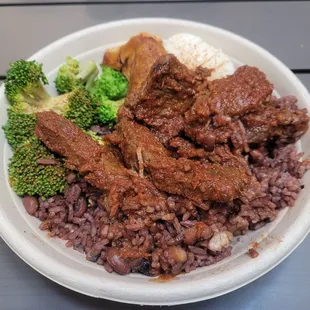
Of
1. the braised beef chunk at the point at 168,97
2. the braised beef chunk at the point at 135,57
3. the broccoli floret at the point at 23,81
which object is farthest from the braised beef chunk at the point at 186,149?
the broccoli floret at the point at 23,81

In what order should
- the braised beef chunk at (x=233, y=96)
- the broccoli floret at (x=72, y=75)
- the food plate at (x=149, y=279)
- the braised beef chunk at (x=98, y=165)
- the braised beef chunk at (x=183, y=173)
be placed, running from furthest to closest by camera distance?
1. the broccoli floret at (x=72, y=75)
2. the braised beef chunk at (x=233, y=96)
3. the braised beef chunk at (x=98, y=165)
4. the braised beef chunk at (x=183, y=173)
5. the food plate at (x=149, y=279)

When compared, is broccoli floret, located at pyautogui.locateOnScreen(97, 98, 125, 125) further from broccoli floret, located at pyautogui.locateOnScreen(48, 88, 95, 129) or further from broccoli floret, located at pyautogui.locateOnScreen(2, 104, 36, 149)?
broccoli floret, located at pyautogui.locateOnScreen(2, 104, 36, 149)

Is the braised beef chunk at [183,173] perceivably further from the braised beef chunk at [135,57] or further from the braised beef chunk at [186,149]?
the braised beef chunk at [135,57]

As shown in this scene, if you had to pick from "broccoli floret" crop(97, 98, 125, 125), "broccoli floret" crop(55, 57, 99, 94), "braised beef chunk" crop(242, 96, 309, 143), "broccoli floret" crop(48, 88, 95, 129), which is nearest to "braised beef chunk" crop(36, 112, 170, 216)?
"broccoli floret" crop(48, 88, 95, 129)

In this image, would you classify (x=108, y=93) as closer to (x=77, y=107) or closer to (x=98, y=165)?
(x=77, y=107)

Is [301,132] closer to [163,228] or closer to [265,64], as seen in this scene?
[265,64]

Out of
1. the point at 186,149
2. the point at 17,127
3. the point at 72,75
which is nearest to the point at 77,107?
the point at 72,75

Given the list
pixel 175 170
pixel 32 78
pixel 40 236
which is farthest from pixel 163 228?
pixel 32 78
